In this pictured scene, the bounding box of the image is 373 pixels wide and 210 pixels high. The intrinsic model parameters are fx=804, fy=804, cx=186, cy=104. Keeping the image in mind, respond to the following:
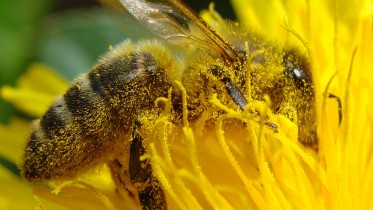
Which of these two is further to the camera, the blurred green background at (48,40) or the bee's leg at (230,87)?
the blurred green background at (48,40)

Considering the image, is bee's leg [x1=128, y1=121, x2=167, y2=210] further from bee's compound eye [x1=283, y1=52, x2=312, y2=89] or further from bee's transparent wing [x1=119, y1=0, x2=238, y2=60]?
bee's compound eye [x1=283, y1=52, x2=312, y2=89]

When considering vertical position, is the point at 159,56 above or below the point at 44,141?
above

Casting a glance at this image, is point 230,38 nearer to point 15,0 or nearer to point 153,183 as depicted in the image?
point 153,183

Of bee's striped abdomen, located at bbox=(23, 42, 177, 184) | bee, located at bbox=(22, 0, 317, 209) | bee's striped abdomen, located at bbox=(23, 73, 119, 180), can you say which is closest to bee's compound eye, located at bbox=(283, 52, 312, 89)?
bee, located at bbox=(22, 0, 317, 209)

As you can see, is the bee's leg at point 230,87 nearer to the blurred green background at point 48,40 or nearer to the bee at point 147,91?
the bee at point 147,91

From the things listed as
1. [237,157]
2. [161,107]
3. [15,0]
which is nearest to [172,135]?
[161,107]

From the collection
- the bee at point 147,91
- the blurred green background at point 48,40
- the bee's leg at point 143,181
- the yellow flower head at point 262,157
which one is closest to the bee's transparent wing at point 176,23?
the bee at point 147,91

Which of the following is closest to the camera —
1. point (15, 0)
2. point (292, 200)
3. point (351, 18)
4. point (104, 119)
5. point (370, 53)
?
point (104, 119)
